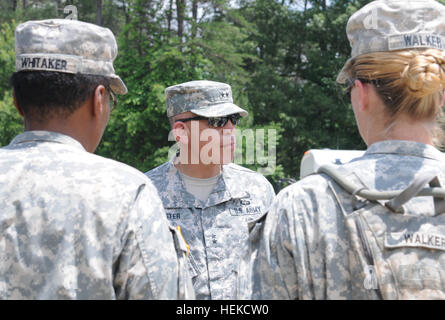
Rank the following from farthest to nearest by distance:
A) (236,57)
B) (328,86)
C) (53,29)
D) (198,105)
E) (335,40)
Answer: (335,40) < (328,86) < (236,57) < (198,105) < (53,29)

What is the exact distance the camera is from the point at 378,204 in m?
1.67

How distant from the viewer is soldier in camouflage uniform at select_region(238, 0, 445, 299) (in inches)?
63.8

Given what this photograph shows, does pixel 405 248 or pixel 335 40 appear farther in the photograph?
pixel 335 40

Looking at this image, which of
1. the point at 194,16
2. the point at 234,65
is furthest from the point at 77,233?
the point at 194,16

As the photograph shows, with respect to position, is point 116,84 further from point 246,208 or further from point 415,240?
point 246,208

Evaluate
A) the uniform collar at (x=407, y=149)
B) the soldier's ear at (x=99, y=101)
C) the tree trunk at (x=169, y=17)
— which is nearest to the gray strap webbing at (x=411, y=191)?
the uniform collar at (x=407, y=149)

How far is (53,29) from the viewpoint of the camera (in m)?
1.89

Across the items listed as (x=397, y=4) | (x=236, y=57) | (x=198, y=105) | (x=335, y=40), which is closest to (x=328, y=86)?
(x=335, y=40)

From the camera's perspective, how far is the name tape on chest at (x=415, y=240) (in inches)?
63.7

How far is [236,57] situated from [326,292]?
15634 mm

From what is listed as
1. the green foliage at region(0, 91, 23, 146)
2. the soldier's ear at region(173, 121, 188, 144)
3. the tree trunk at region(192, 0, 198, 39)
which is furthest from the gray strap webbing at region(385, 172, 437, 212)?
the green foliage at region(0, 91, 23, 146)

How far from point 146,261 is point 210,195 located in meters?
1.66

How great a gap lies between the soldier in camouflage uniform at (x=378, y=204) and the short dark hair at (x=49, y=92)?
79 cm
